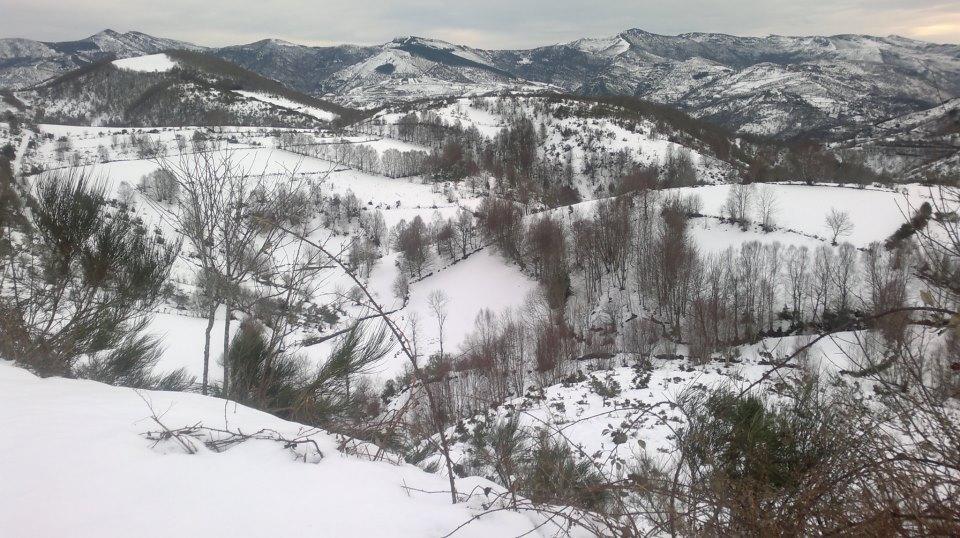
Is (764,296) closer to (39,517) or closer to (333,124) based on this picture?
(39,517)

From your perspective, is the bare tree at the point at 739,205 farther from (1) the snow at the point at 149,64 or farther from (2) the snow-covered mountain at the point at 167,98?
(1) the snow at the point at 149,64

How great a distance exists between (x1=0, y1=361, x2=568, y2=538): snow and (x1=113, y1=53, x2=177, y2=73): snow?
166m

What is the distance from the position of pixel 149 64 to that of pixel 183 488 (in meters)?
178

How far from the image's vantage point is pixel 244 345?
700 cm

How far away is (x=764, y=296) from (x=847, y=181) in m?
18.1

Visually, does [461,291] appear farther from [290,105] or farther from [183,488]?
[290,105]

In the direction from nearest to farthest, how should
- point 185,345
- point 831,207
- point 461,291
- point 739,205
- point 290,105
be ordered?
point 185,345 → point 831,207 → point 739,205 → point 461,291 → point 290,105

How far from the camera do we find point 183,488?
1938mm

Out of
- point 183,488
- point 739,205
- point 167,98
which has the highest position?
point 167,98

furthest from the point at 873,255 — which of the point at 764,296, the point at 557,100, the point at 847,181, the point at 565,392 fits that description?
the point at 557,100

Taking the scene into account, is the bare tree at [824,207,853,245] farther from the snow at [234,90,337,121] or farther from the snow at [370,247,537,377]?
the snow at [234,90,337,121]

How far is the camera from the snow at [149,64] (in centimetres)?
13100

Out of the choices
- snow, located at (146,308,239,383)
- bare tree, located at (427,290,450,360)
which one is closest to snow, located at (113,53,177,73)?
bare tree, located at (427,290,450,360)

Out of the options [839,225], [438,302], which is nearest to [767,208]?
[839,225]
